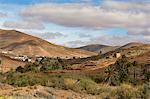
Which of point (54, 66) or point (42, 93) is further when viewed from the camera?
point (54, 66)

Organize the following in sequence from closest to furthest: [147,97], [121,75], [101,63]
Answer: [147,97], [121,75], [101,63]

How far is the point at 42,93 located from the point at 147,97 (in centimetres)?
748

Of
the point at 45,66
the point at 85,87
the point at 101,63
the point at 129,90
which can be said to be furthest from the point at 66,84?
the point at 101,63

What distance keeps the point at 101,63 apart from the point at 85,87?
65.8 m

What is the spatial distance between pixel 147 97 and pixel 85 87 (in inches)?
296

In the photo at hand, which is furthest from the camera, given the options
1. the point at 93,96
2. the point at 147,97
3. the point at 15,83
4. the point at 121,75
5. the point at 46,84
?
the point at 121,75

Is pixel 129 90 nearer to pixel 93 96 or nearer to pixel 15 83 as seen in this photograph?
pixel 93 96

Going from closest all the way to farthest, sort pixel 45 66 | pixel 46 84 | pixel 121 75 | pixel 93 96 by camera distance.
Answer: pixel 93 96
pixel 46 84
pixel 121 75
pixel 45 66

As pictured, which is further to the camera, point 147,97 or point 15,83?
point 15,83

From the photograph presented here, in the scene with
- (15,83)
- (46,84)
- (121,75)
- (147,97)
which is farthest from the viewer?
(121,75)

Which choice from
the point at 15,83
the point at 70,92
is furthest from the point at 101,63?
the point at 70,92

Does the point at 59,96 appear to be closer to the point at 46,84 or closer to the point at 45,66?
the point at 46,84

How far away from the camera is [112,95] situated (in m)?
29.8

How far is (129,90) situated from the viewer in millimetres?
29500
